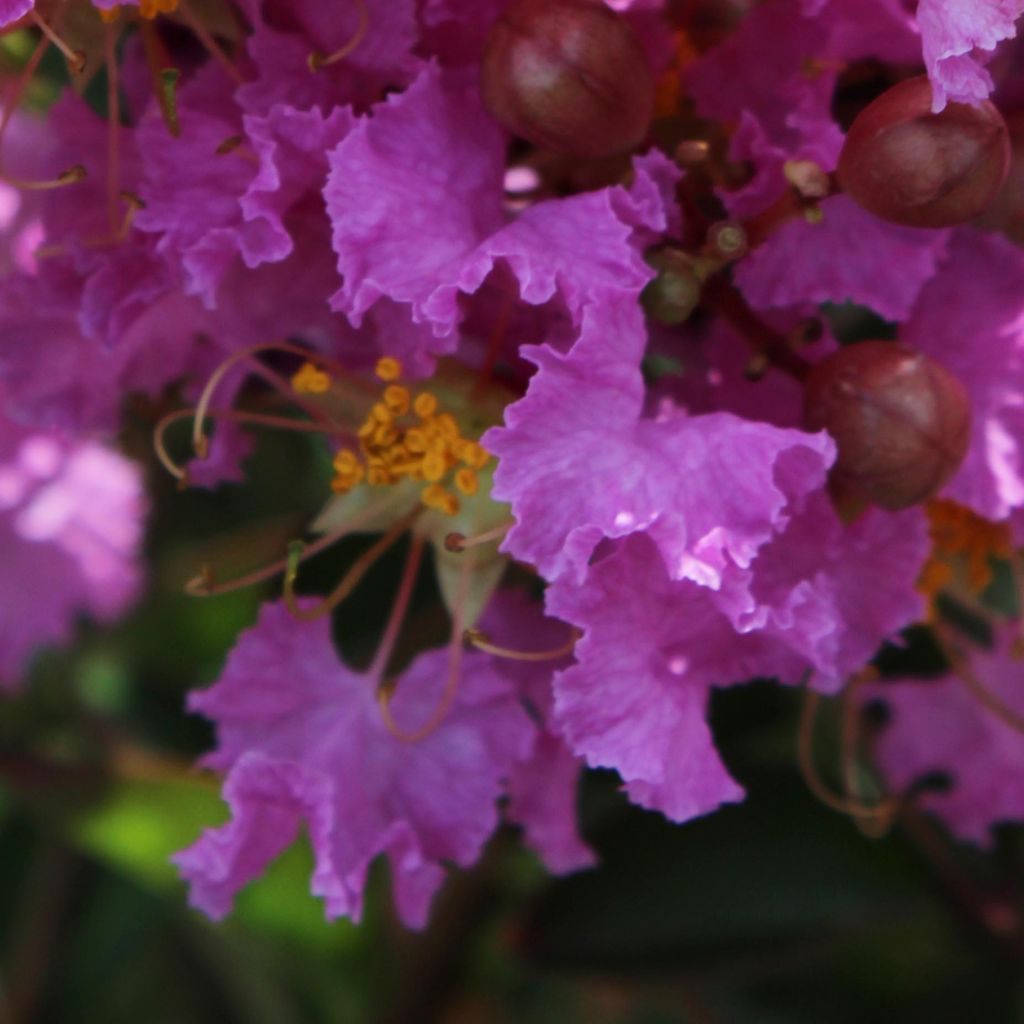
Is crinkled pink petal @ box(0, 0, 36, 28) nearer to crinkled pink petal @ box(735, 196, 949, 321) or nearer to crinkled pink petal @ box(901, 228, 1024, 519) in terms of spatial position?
crinkled pink petal @ box(735, 196, 949, 321)

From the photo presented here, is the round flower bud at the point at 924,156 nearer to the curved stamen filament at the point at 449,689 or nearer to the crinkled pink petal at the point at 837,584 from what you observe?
the crinkled pink petal at the point at 837,584

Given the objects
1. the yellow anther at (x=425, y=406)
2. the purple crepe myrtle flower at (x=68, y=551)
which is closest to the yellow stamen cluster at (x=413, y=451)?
the yellow anther at (x=425, y=406)

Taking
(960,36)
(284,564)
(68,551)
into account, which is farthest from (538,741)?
(68,551)

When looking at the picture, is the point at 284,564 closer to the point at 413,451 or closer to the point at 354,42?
the point at 413,451

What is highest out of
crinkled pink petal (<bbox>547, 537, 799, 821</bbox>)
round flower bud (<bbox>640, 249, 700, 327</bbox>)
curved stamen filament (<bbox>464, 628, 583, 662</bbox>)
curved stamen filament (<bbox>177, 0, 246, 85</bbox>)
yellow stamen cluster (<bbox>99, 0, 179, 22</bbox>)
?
yellow stamen cluster (<bbox>99, 0, 179, 22</bbox>)

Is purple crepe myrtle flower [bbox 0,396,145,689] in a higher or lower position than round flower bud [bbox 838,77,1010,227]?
→ lower

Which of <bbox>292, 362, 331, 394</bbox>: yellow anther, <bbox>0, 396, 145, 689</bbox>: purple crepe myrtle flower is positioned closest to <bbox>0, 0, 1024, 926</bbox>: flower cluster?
<bbox>292, 362, 331, 394</bbox>: yellow anther

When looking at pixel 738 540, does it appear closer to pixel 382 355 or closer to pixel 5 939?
pixel 382 355

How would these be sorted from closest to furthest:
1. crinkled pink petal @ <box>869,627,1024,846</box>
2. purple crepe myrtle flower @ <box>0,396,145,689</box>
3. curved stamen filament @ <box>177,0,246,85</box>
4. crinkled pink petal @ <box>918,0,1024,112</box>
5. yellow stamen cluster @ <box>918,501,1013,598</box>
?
crinkled pink petal @ <box>918,0,1024,112</box>, curved stamen filament @ <box>177,0,246,85</box>, yellow stamen cluster @ <box>918,501,1013,598</box>, crinkled pink petal @ <box>869,627,1024,846</box>, purple crepe myrtle flower @ <box>0,396,145,689</box>
